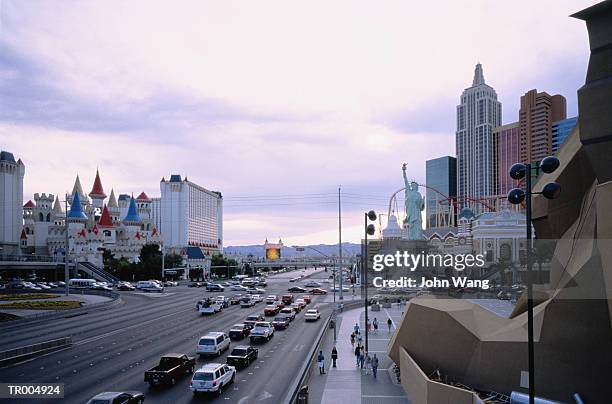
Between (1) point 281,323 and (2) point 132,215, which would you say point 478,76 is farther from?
(1) point 281,323

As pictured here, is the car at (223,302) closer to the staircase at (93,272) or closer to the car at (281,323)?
the car at (281,323)

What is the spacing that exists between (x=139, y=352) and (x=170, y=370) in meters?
7.90

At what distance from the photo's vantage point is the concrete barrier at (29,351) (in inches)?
909

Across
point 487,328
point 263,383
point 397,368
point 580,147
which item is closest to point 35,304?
point 263,383

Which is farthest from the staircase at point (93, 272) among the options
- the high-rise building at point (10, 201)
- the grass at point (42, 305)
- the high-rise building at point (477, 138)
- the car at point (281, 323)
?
the high-rise building at point (477, 138)

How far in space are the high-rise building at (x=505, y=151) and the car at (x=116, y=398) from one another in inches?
6265

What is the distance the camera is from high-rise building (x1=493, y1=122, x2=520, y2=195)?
163250mm

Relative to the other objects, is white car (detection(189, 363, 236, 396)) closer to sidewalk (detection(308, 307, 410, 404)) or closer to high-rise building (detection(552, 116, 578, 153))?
sidewalk (detection(308, 307, 410, 404))

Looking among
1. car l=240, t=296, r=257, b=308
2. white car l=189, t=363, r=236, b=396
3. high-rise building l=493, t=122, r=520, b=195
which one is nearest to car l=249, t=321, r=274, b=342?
white car l=189, t=363, r=236, b=396

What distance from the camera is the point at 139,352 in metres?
27.2

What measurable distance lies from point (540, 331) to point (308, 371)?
10.9m

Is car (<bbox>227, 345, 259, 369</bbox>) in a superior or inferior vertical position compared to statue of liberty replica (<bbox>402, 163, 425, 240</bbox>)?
inferior

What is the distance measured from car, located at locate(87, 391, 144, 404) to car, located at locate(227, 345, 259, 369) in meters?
6.81

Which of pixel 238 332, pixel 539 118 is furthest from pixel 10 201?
pixel 539 118
